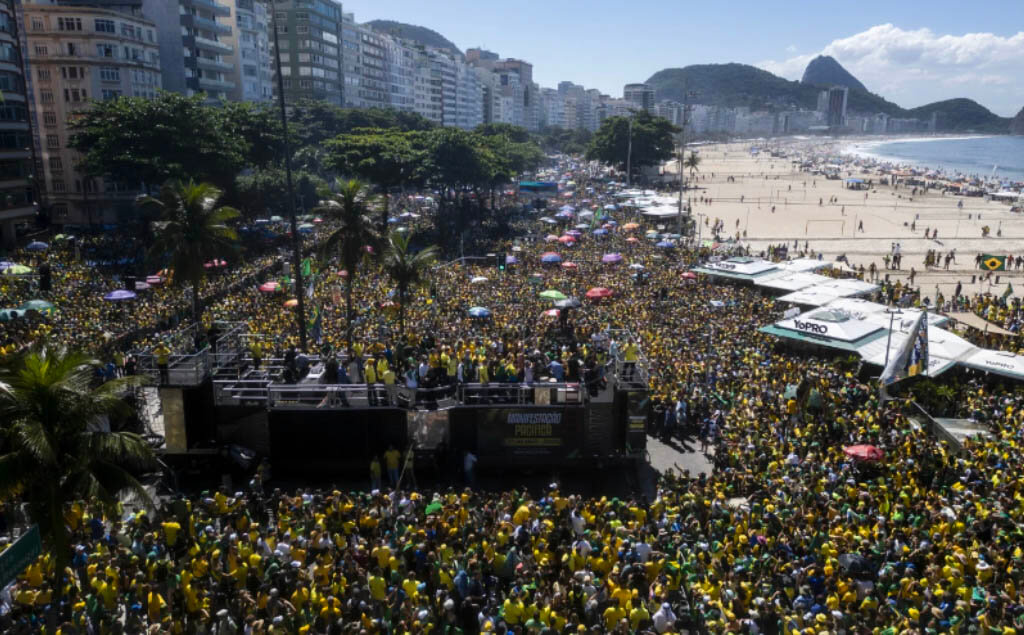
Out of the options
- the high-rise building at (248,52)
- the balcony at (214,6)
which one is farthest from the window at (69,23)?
the high-rise building at (248,52)

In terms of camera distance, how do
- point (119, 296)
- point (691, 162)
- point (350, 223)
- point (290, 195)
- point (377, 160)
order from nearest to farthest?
point (290, 195), point (350, 223), point (119, 296), point (377, 160), point (691, 162)

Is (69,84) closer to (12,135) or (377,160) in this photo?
(12,135)

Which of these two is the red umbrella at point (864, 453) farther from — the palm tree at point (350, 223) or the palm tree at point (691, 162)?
the palm tree at point (691, 162)

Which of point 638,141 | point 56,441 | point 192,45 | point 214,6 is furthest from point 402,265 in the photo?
point 638,141

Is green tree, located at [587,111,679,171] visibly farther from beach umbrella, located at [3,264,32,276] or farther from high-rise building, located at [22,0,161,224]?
beach umbrella, located at [3,264,32,276]

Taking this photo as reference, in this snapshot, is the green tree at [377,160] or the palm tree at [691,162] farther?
the palm tree at [691,162]

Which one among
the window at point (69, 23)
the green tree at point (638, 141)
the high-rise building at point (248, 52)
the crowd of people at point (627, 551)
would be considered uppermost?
the high-rise building at point (248, 52)

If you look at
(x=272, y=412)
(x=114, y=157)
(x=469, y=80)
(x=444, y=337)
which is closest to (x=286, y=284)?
(x=444, y=337)
